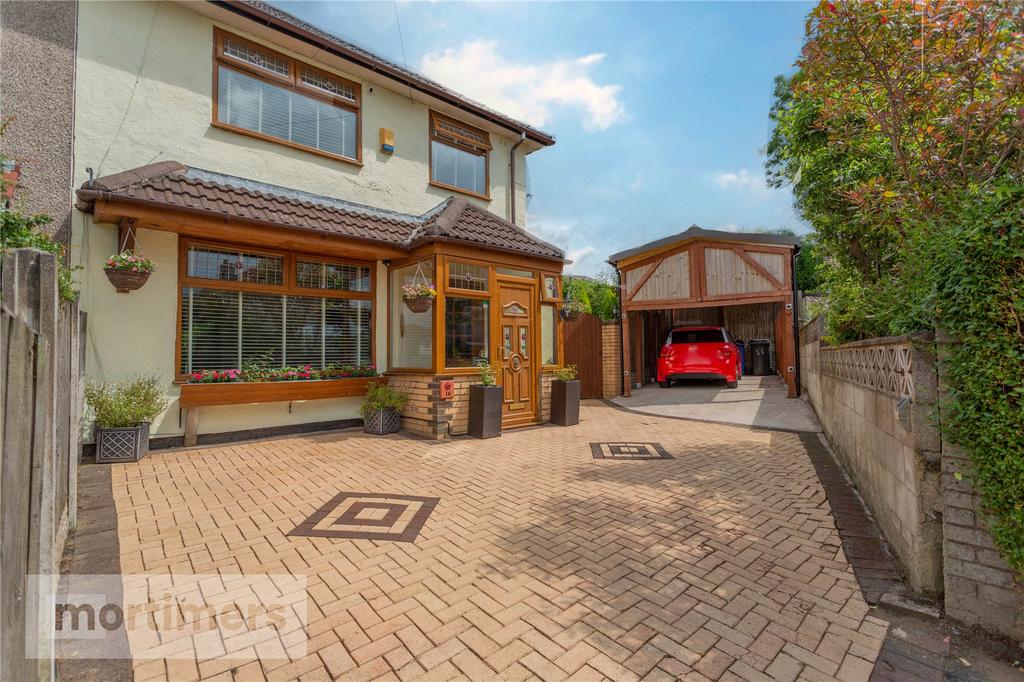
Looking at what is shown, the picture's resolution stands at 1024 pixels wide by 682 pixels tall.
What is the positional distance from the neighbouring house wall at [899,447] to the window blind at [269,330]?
6930 millimetres

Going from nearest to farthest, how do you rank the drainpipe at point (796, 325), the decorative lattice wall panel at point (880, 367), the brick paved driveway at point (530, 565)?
the brick paved driveway at point (530, 565), the decorative lattice wall panel at point (880, 367), the drainpipe at point (796, 325)

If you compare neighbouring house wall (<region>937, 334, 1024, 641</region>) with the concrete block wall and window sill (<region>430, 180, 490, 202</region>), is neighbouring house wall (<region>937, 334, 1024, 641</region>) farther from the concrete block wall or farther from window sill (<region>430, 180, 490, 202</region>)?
window sill (<region>430, 180, 490, 202</region>)

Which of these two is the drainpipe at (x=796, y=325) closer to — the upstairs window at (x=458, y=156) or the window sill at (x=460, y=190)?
the window sill at (x=460, y=190)

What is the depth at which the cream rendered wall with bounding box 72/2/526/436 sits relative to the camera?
554 centimetres

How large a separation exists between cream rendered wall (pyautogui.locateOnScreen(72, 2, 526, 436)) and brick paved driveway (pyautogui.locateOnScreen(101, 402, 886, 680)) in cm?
140

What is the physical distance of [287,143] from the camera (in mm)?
7168

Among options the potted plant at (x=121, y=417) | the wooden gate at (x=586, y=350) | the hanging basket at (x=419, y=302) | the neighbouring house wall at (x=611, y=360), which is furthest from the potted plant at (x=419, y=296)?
the neighbouring house wall at (x=611, y=360)

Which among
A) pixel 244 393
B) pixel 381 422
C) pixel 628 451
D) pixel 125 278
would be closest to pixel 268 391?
pixel 244 393

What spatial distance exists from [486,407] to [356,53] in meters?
6.41

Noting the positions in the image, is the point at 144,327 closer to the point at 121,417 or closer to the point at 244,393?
the point at 121,417

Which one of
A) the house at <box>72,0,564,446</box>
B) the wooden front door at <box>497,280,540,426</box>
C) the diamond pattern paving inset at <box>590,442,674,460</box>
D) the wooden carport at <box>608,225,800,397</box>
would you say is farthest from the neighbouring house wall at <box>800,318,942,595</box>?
the wooden carport at <box>608,225,800,397</box>

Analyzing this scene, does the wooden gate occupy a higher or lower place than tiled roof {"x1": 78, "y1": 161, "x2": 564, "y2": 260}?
lower

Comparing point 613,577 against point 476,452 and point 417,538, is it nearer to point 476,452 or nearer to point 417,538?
point 417,538

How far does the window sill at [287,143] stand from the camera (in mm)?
6598
